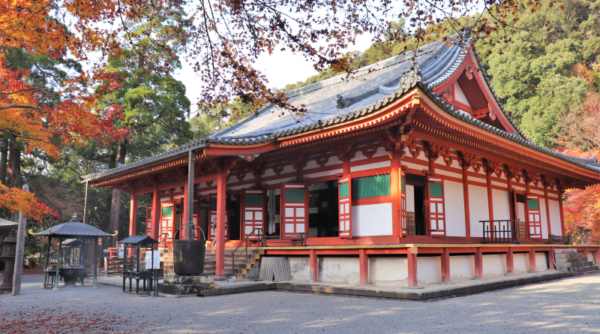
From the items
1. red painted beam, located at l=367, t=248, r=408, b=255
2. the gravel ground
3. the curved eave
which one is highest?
the curved eave

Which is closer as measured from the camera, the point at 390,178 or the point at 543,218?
the point at 390,178

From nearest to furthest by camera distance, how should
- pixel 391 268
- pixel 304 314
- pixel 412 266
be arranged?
pixel 304 314
pixel 412 266
pixel 391 268

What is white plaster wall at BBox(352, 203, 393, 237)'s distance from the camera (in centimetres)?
1122

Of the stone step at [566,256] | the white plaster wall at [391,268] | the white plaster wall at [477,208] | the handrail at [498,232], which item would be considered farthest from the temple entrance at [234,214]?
the stone step at [566,256]

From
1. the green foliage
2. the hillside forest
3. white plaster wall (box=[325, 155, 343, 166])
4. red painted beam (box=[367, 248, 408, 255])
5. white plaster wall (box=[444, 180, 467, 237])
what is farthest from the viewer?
the green foliage

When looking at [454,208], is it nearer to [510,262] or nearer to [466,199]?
[466,199]

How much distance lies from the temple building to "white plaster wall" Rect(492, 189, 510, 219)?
0.12ft

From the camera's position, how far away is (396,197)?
1094cm

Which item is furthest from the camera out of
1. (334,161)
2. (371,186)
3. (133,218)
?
(133,218)

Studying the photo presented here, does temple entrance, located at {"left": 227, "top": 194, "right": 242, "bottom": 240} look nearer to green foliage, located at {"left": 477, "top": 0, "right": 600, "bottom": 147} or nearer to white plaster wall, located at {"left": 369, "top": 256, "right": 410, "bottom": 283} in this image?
white plaster wall, located at {"left": 369, "top": 256, "right": 410, "bottom": 283}

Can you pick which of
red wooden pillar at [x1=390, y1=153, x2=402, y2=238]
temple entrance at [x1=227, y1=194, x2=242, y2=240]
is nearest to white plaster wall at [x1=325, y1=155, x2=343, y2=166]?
red wooden pillar at [x1=390, y1=153, x2=402, y2=238]

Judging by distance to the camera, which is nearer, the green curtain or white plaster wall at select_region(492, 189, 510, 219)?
the green curtain

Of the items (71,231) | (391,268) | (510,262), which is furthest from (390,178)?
(71,231)

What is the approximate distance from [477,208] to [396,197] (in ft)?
14.9
